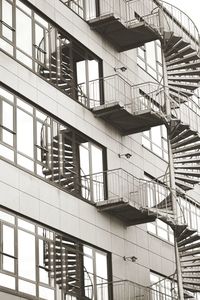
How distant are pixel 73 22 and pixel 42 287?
933 centimetres

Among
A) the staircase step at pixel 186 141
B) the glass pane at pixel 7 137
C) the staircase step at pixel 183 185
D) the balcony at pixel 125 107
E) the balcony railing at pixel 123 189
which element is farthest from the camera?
the staircase step at pixel 183 185

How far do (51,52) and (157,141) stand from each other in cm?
798

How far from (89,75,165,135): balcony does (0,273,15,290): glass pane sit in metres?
8.18

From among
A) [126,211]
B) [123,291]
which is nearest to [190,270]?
[126,211]

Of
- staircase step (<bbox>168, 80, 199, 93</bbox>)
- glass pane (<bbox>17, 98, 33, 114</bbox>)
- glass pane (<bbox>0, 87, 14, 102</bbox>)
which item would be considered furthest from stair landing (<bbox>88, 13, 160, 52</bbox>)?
glass pane (<bbox>0, 87, 14, 102</bbox>)

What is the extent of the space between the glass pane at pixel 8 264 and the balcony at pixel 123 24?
10.4 m

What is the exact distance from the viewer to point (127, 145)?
31688 millimetres

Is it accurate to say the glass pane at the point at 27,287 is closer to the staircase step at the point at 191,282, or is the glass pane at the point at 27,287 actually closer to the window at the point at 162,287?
the window at the point at 162,287

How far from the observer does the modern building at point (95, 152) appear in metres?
25.1

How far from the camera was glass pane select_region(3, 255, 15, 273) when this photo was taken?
2330cm

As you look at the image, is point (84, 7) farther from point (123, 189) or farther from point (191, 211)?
point (191, 211)

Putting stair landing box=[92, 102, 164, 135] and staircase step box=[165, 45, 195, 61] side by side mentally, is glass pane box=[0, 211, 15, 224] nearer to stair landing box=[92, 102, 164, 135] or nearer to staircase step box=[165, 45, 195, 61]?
stair landing box=[92, 102, 164, 135]

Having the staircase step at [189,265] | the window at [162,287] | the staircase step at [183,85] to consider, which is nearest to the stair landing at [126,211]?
the window at [162,287]

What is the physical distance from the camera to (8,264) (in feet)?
76.8
